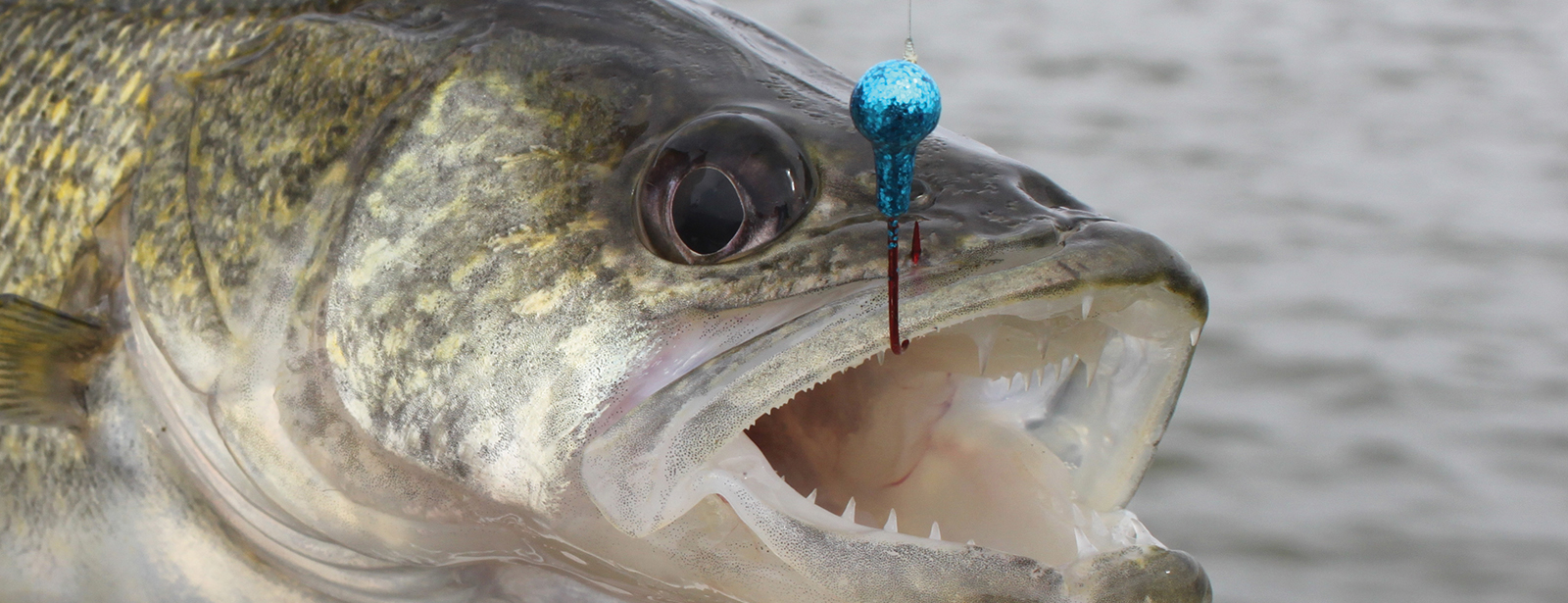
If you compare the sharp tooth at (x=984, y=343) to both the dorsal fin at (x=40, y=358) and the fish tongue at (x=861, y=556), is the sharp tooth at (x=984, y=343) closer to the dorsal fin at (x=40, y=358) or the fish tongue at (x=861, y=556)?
the fish tongue at (x=861, y=556)

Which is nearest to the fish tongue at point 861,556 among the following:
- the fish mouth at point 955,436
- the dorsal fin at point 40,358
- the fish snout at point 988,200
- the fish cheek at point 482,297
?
the fish mouth at point 955,436

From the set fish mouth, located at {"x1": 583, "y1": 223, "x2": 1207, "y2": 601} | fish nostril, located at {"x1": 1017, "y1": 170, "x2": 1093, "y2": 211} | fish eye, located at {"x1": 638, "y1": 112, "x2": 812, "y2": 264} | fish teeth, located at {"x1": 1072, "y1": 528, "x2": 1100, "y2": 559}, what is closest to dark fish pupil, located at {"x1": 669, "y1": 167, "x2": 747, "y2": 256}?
fish eye, located at {"x1": 638, "y1": 112, "x2": 812, "y2": 264}

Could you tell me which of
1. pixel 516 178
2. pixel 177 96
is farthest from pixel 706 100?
pixel 177 96

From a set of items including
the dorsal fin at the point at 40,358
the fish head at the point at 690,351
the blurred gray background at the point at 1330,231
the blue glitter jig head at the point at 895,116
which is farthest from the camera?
the blurred gray background at the point at 1330,231

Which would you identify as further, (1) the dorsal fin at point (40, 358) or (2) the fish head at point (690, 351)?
(1) the dorsal fin at point (40, 358)

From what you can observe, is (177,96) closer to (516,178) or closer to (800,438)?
(516,178)

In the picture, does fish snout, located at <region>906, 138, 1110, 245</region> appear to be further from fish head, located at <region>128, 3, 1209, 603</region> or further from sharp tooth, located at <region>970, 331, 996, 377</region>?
sharp tooth, located at <region>970, 331, 996, 377</region>
